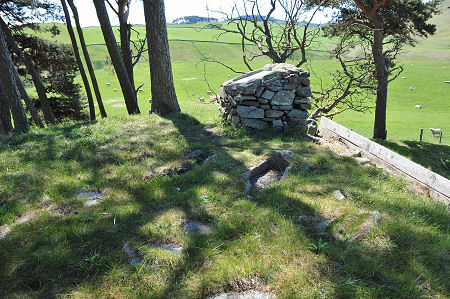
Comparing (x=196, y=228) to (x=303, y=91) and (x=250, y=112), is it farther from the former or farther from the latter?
(x=303, y=91)

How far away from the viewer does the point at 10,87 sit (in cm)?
922

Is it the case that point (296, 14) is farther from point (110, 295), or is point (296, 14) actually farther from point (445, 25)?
point (445, 25)

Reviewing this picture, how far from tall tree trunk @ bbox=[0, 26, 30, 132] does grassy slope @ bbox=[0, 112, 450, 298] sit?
4386mm

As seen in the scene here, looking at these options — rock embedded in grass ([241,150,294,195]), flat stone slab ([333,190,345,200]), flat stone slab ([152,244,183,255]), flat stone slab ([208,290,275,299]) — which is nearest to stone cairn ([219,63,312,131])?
rock embedded in grass ([241,150,294,195])

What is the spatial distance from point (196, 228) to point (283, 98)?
193 inches

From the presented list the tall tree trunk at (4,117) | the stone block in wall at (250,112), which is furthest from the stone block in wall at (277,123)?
the tall tree trunk at (4,117)

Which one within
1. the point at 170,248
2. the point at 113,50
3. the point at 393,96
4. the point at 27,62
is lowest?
the point at 393,96

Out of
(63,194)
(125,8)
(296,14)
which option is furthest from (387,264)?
(125,8)

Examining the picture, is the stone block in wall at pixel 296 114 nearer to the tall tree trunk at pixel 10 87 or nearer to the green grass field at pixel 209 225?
the green grass field at pixel 209 225

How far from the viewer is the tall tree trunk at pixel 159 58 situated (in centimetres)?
895

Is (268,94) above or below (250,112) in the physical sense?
above

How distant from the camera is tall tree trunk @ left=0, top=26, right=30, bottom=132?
898 cm

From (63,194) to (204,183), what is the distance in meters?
2.34

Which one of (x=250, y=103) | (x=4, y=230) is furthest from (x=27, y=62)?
(x=4, y=230)
